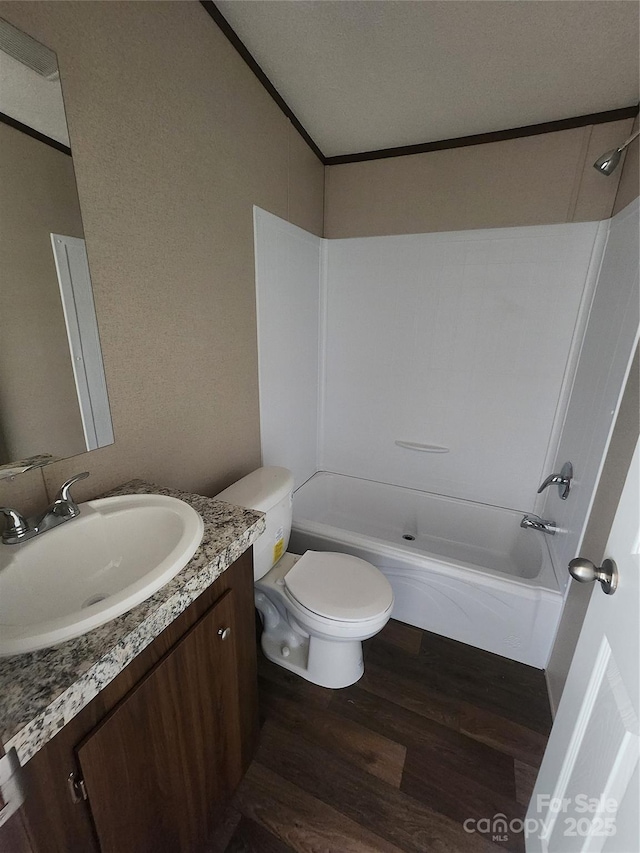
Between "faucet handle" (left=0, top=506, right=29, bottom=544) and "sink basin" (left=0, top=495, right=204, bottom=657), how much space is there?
0.02 meters

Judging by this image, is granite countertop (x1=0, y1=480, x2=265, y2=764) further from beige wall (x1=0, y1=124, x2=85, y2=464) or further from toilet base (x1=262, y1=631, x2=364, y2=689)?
toilet base (x1=262, y1=631, x2=364, y2=689)

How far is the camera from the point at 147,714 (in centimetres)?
71

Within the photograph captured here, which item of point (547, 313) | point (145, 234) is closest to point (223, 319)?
point (145, 234)

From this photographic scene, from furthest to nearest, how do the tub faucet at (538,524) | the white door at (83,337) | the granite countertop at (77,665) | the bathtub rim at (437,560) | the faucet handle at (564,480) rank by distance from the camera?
the tub faucet at (538,524), the faucet handle at (564,480), the bathtub rim at (437,560), the white door at (83,337), the granite countertop at (77,665)

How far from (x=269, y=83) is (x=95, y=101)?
89 centimetres

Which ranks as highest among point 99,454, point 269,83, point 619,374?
point 269,83

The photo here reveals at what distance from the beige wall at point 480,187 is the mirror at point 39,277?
64.2 inches

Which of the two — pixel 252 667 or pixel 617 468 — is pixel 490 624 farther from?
pixel 252 667

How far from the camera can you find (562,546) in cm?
165

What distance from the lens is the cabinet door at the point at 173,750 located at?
651 millimetres

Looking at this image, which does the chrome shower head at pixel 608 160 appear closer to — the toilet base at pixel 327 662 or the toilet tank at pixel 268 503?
the toilet tank at pixel 268 503

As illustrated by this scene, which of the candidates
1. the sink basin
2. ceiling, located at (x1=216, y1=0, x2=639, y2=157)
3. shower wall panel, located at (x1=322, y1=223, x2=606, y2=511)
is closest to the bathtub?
shower wall panel, located at (x1=322, y1=223, x2=606, y2=511)

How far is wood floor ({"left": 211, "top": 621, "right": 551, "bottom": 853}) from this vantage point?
108cm

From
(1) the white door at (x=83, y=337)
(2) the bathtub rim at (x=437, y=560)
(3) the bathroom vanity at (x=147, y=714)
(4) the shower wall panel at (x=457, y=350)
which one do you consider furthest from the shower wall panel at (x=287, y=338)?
(3) the bathroom vanity at (x=147, y=714)
